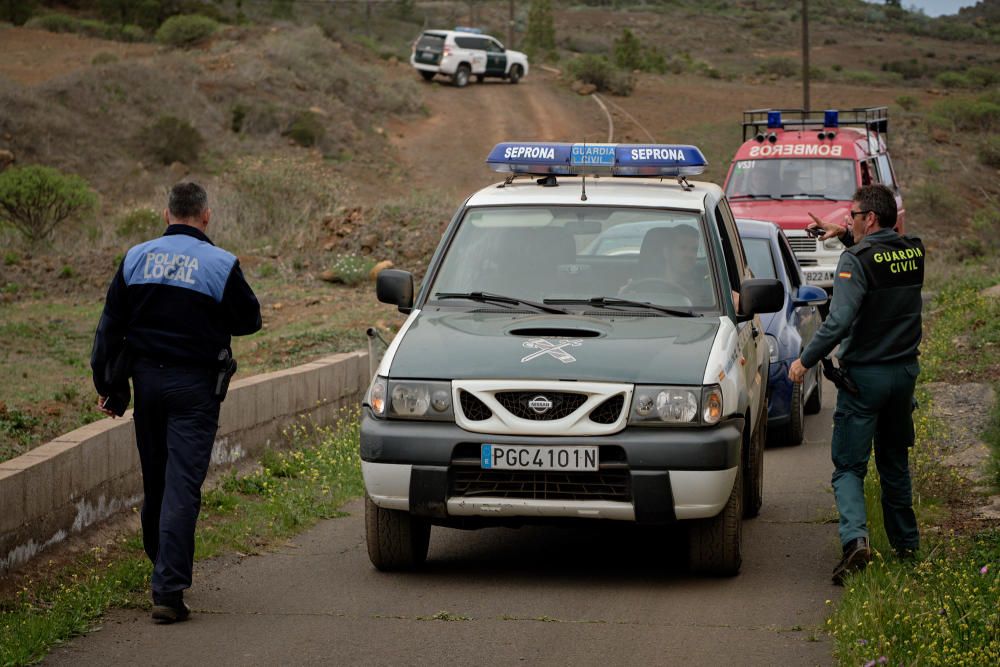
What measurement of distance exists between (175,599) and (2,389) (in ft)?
21.4

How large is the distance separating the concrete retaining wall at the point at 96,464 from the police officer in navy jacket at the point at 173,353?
77cm

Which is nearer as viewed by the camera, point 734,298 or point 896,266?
point 896,266

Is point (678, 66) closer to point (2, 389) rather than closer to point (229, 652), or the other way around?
point (2, 389)

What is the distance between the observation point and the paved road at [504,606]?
5.57 m

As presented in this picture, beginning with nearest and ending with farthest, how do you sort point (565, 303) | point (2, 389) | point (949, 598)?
point (949, 598), point (565, 303), point (2, 389)

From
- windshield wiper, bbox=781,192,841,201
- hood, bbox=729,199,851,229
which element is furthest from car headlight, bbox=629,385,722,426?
windshield wiper, bbox=781,192,841,201

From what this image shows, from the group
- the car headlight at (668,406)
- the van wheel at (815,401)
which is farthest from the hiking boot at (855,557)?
the van wheel at (815,401)

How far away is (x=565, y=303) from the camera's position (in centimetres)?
733

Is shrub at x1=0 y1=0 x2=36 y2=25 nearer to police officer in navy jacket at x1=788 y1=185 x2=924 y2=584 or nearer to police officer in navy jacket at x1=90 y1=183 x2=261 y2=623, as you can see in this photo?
police officer in navy jacket at x1=90 y1=183 x2=261 y2=623

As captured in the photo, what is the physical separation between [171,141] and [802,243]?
72.4 ft

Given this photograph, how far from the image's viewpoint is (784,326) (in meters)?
11.0

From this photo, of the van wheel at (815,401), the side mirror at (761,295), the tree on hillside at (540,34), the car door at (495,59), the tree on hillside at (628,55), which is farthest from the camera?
the tree on hillside at (540,34)

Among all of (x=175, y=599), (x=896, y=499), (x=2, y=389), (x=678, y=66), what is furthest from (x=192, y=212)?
(x=678, y=66)

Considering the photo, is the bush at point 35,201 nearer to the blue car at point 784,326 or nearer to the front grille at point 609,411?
the blue car at point 784,326
